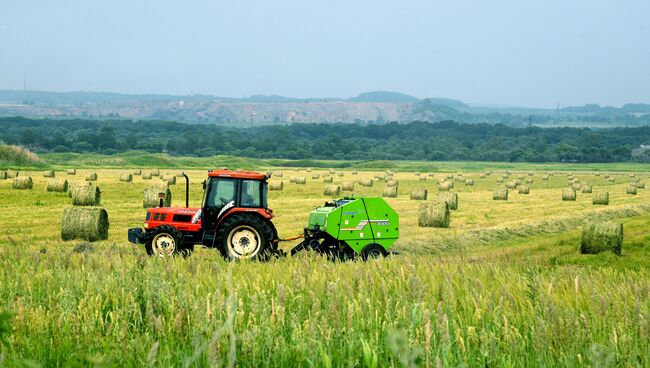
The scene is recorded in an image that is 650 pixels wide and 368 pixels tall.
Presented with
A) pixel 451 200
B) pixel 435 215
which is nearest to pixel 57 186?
pixel 451 200

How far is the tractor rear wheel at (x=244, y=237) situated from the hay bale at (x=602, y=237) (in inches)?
362

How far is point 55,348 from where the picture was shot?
5355mm

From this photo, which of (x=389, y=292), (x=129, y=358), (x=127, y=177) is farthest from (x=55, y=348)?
(x=127, y=177)

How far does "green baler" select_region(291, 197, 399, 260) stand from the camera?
19.1 meters

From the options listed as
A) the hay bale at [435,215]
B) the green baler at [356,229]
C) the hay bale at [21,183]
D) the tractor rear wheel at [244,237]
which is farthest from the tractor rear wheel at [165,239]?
the hay bale at [21,183]

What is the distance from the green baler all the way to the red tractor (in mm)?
1088

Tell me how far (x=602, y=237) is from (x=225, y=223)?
34.1 ft

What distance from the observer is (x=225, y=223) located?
61.3 feet

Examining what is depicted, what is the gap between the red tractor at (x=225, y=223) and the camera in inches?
729

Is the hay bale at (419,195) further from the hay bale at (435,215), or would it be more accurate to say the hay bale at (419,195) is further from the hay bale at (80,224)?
the hay bale at (80,224)

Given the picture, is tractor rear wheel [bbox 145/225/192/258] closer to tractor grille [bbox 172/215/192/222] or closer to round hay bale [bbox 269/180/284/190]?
tractor grille [bbox 172/215/192/222]

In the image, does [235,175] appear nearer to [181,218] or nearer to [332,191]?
[181,218]

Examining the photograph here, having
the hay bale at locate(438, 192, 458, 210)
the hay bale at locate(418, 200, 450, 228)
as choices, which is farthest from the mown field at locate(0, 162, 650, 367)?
the hay bale at locate(438, 192, 458, 210)

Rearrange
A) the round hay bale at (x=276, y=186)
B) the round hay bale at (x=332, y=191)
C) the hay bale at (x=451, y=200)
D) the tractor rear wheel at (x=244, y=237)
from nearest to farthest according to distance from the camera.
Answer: the tractor rear wheel at (x=244, y=237)
the hay bale at (x=451, y=200)
the round hay bale at (x=332, y=191)
the round hay bale at (x=276, y=186)
